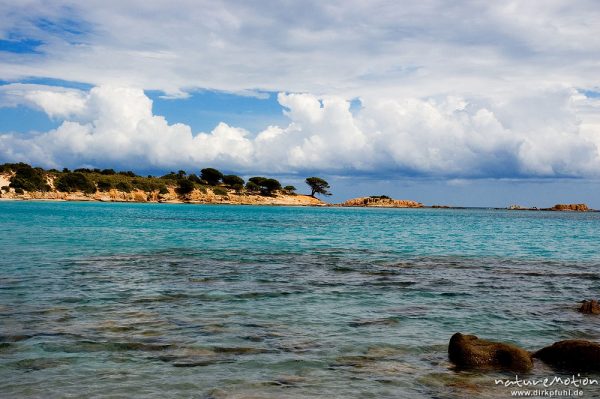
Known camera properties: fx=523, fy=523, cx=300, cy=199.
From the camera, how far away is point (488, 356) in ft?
43.0

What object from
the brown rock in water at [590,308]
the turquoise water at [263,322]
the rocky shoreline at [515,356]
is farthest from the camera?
the brown rock in water at [590,308]

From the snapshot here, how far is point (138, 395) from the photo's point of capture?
34.8ft

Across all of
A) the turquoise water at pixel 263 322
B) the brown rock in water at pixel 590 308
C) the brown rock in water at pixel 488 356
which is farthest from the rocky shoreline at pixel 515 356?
the brown rock in water at pixel 590 308

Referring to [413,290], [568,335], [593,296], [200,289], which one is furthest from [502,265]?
[200,289]

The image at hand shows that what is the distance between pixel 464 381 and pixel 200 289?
13.8 metres

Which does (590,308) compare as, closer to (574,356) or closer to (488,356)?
(574,356)

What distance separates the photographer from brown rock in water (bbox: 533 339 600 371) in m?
12.9

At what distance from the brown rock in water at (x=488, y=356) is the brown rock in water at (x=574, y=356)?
24.1 inches

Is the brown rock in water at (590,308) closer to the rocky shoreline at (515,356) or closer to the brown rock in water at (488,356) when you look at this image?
the rocky shoreline at (515,356)

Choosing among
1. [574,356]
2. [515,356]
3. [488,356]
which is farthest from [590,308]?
[488,356]

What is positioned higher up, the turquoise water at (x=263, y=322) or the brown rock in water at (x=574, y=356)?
the brown rock in water at (x=574, y=356)

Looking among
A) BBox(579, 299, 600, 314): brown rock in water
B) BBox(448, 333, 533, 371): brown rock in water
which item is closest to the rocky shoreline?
BBox(448, 333, 533, 371): brown rock in water

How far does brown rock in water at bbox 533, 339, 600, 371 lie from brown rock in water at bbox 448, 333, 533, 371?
2.00 ft

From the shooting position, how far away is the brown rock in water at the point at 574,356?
12.9 meters
